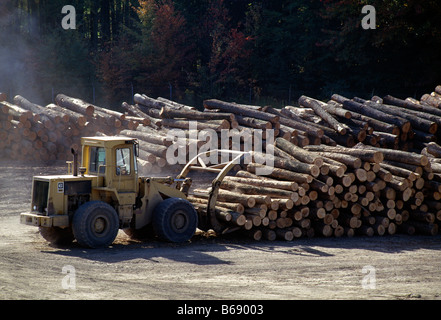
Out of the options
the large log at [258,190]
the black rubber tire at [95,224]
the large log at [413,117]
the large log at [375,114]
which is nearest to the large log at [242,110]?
the large log at [375,114]

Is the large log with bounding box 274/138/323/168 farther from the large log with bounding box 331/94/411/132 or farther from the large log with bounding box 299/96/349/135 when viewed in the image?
the large log with bounding box 331/94/411/132

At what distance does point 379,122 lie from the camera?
22594 mm

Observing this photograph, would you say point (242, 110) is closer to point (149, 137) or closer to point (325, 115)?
point (325, 115)

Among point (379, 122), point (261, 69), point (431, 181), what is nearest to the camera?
point (431, 181)

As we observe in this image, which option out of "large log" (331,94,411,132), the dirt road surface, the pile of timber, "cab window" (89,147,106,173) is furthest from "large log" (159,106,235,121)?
"cab window" (89,147,106,173)

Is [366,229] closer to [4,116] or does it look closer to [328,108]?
[328,108]

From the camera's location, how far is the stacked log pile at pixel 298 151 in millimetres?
16266

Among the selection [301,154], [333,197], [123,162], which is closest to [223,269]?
[123,162]

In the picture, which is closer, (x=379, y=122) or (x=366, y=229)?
(x=366, y=229)

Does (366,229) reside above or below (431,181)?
below
